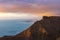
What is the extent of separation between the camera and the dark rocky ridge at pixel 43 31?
6.44 m

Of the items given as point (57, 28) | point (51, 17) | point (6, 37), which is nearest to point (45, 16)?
point (51, 17)

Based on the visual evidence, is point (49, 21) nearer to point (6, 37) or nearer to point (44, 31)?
point (44, 31)

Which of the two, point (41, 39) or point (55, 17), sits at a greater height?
point (55, 17)

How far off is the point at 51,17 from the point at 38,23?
51 cm

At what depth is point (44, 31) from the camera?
261 inches

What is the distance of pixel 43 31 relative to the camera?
6684 millimetres

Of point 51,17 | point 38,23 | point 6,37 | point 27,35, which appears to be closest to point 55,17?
point 51,17

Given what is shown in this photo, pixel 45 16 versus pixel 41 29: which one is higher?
pixel 45 16

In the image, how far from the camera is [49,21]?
22.0 feet

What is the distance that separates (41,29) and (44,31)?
0.64 ft

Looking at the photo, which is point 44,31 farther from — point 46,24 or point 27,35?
point 27,35

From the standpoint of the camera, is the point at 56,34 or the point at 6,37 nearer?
the point at 56,34

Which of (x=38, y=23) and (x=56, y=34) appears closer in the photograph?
(x=56, y=34)

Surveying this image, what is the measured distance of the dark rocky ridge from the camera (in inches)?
253
